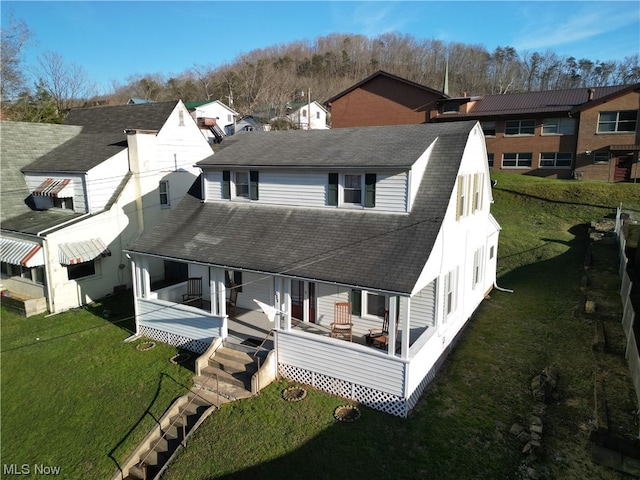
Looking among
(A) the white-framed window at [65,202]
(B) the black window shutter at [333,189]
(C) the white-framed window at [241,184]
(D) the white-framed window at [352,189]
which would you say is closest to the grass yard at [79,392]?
(A) the white-framed window at [65,202]

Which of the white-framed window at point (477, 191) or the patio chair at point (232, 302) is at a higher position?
the white-framed window at point (477, 191)

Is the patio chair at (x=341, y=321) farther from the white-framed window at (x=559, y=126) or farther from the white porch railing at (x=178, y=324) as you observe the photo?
the white-framed window at (x=559, y=126)

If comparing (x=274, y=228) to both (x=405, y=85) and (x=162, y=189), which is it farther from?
(x=405, y=85)

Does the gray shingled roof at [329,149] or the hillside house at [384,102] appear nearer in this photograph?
the gray shingled roof at [329,149]

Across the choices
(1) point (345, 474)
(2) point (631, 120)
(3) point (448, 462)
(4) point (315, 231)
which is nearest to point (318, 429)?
(1) point (345, 474)

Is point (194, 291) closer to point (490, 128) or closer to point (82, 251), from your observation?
point (82, 251)

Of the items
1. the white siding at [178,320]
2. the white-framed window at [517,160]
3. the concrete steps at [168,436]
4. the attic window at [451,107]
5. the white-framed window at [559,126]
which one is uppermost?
the attic window at [451,107]

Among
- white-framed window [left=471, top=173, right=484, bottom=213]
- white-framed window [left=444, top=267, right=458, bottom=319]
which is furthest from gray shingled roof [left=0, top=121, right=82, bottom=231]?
white-framed window [left=471, top=173, right=484, bottom=213]

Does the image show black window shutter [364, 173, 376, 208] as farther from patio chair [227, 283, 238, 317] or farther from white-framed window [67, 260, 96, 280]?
white-framed window [67, 260, 96, 280]
